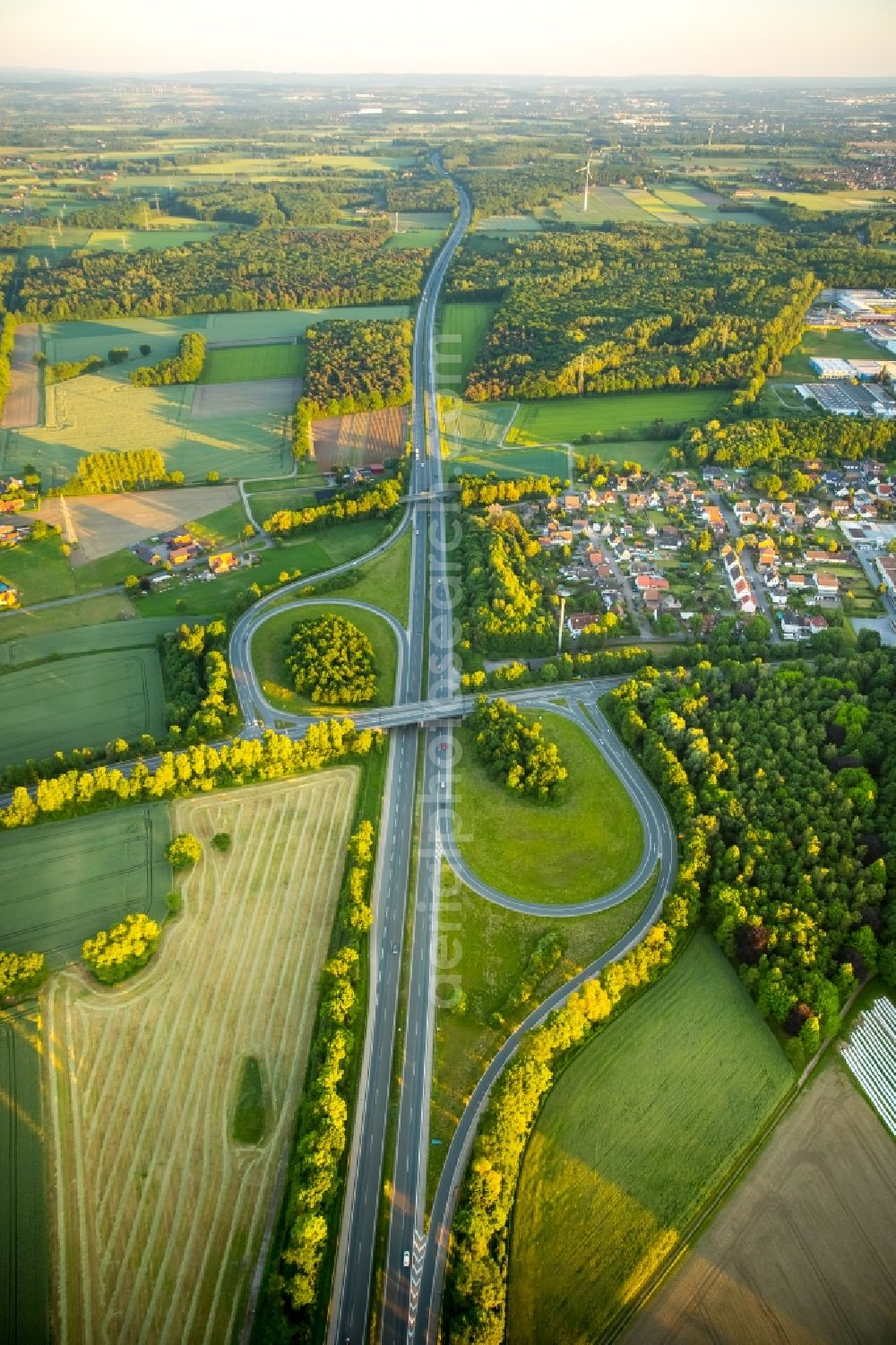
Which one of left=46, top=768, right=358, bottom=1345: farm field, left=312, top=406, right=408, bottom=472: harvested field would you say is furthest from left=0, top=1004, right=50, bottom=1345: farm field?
left=312, top=406, right=408, bottom=472: harvested field

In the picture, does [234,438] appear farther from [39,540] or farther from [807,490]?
[807,490]

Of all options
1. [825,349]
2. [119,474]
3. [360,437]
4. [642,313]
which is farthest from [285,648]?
[825,349]

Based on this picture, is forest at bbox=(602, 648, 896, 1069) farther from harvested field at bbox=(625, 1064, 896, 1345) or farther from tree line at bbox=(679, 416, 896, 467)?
tree line at bbox=(679, 416, 896, 467)

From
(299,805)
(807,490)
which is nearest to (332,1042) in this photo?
(299,805)

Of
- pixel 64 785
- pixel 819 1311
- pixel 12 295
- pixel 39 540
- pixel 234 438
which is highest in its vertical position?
pixel 12 295

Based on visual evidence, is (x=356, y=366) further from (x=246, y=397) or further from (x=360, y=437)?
(x=360, y=437)

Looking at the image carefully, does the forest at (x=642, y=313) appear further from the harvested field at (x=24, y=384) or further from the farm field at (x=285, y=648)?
the harvested field at (x=24, y=384)

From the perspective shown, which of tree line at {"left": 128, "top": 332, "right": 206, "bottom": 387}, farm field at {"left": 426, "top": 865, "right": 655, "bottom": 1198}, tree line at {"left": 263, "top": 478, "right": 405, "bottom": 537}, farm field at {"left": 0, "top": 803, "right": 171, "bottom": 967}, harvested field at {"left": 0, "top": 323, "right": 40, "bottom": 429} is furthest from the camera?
tree line at {"left": 128, "top": 332, "right": 206, "bottom": 387}
